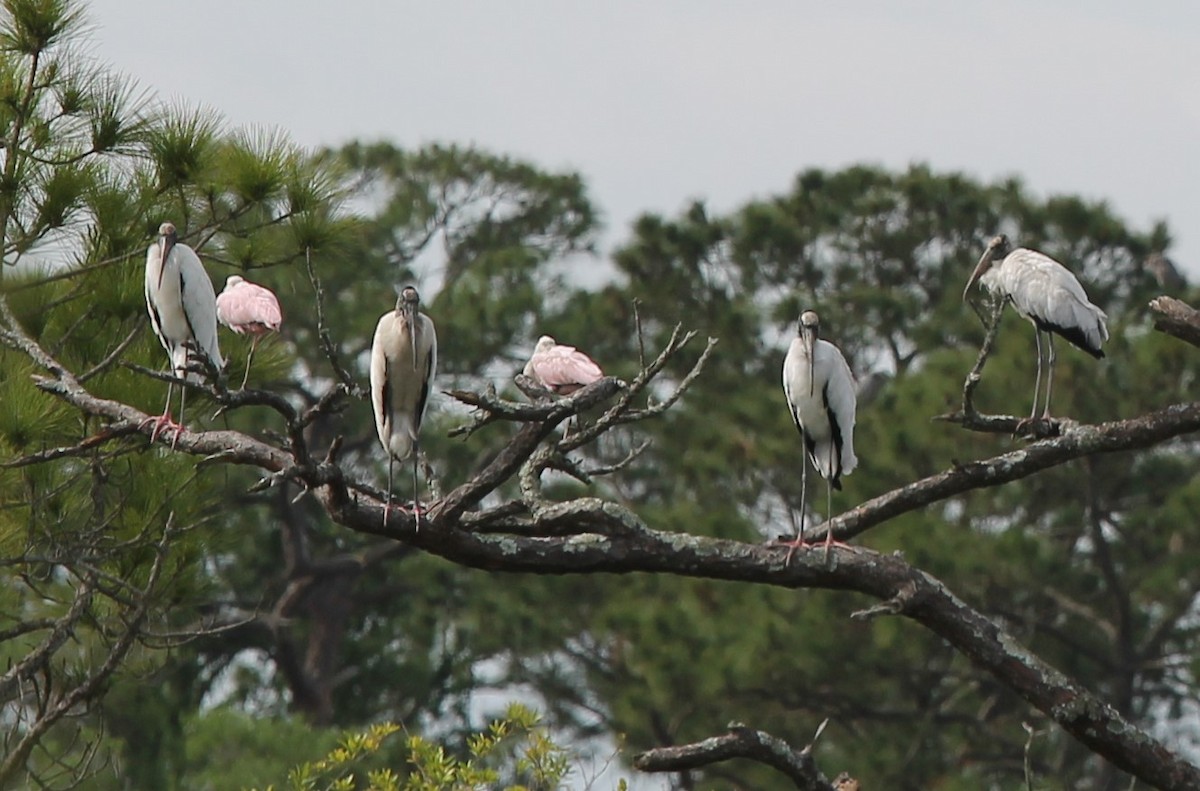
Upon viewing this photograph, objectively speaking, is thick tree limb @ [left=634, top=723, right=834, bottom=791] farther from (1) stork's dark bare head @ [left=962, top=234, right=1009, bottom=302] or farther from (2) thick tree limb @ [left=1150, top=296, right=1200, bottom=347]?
(1) stork's dark bare head @ [left=962, top=234, right=1009, bottom=302]

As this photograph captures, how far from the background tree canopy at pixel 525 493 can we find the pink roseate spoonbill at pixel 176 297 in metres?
0.15

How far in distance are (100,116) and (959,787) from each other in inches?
407

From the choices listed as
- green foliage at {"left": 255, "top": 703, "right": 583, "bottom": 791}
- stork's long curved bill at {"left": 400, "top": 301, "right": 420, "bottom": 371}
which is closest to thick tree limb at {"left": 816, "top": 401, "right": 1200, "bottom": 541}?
green foliage at {"left": 255, "top": 703, "right": 583, "bottom": 791}

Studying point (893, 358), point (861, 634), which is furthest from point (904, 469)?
point (893, 358)

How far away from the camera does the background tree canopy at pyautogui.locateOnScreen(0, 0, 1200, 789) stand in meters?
7.95

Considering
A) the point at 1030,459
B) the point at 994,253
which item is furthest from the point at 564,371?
the point at 994,253

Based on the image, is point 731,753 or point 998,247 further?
point 998,247

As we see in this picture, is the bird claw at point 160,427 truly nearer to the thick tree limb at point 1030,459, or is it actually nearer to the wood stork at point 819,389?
the thick tree limb at point 1030,459

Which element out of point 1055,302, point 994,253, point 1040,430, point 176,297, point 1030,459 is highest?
point 994,253

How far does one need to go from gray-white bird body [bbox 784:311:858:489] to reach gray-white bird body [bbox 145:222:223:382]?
6.43 feet

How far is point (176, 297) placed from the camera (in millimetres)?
7797

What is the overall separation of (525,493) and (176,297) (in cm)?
259

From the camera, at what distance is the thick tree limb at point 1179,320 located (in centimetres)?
559

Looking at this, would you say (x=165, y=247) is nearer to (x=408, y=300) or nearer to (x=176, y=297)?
(x=176, y=297)
